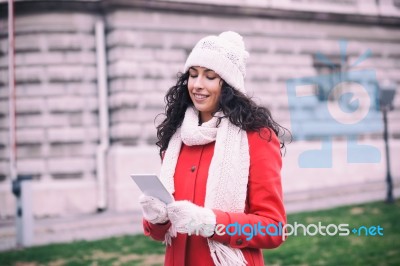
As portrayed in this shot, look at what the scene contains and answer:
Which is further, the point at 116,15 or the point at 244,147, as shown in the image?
the point at 116,15

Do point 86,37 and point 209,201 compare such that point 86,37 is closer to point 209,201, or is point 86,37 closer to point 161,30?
point 161,30

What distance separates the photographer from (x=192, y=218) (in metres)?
2.30

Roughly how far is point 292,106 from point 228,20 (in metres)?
2.35

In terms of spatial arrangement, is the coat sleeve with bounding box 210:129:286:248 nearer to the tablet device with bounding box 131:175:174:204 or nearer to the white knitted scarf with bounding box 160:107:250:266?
the white knitted scarf with bounding box 160:107:250:266

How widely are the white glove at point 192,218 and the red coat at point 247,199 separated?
1.6 inches

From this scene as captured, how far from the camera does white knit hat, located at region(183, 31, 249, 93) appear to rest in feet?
8.46

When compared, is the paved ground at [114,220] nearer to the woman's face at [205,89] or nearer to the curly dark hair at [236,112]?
the curly dark hair at [236,112]

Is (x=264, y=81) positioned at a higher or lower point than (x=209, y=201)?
higher

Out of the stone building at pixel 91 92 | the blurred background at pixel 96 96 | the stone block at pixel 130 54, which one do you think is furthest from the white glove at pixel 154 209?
the stone block at pixel 130 54

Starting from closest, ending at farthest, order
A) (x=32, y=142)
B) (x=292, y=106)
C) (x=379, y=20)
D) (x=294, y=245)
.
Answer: (x=294, y=245), (x=32, y=142), (x=292, y=106), (x=379, y=20)

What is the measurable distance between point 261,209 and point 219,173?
0.25 meters

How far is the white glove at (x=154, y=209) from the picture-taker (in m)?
2.43

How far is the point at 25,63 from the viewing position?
10398mm

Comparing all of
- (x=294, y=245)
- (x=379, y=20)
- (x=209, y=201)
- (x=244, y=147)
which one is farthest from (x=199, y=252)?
(x=379, y=20)
